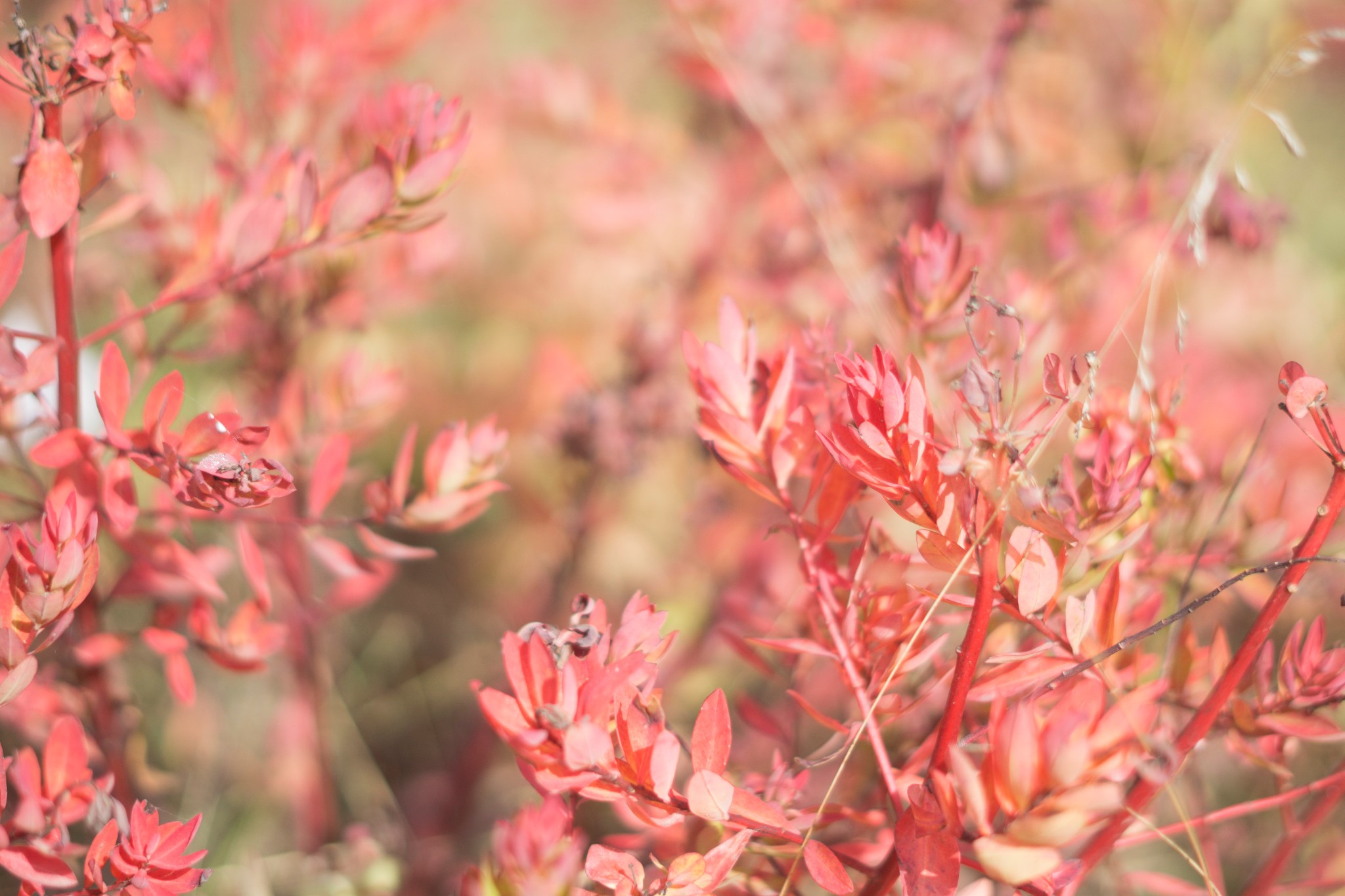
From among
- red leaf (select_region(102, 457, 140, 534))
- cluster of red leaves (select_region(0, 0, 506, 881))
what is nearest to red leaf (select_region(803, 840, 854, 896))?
cluster of red leaves (select_region(0, 0, 506, 881))

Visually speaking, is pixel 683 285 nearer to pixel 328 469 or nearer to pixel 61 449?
pixel 328 469

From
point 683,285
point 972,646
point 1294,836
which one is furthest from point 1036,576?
point 683,285

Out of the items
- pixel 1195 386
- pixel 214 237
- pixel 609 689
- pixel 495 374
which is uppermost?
pixel 214 237

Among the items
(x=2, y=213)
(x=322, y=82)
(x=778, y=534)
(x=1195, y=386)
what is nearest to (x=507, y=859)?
(x=2, y=213)

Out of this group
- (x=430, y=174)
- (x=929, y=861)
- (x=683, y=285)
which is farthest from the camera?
(x=683, y=285)

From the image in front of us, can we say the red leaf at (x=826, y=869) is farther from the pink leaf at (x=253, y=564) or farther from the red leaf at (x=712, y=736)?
the pink leaf at (x=253, y=564)

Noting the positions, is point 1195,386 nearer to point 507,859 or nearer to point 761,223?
point 761,223
